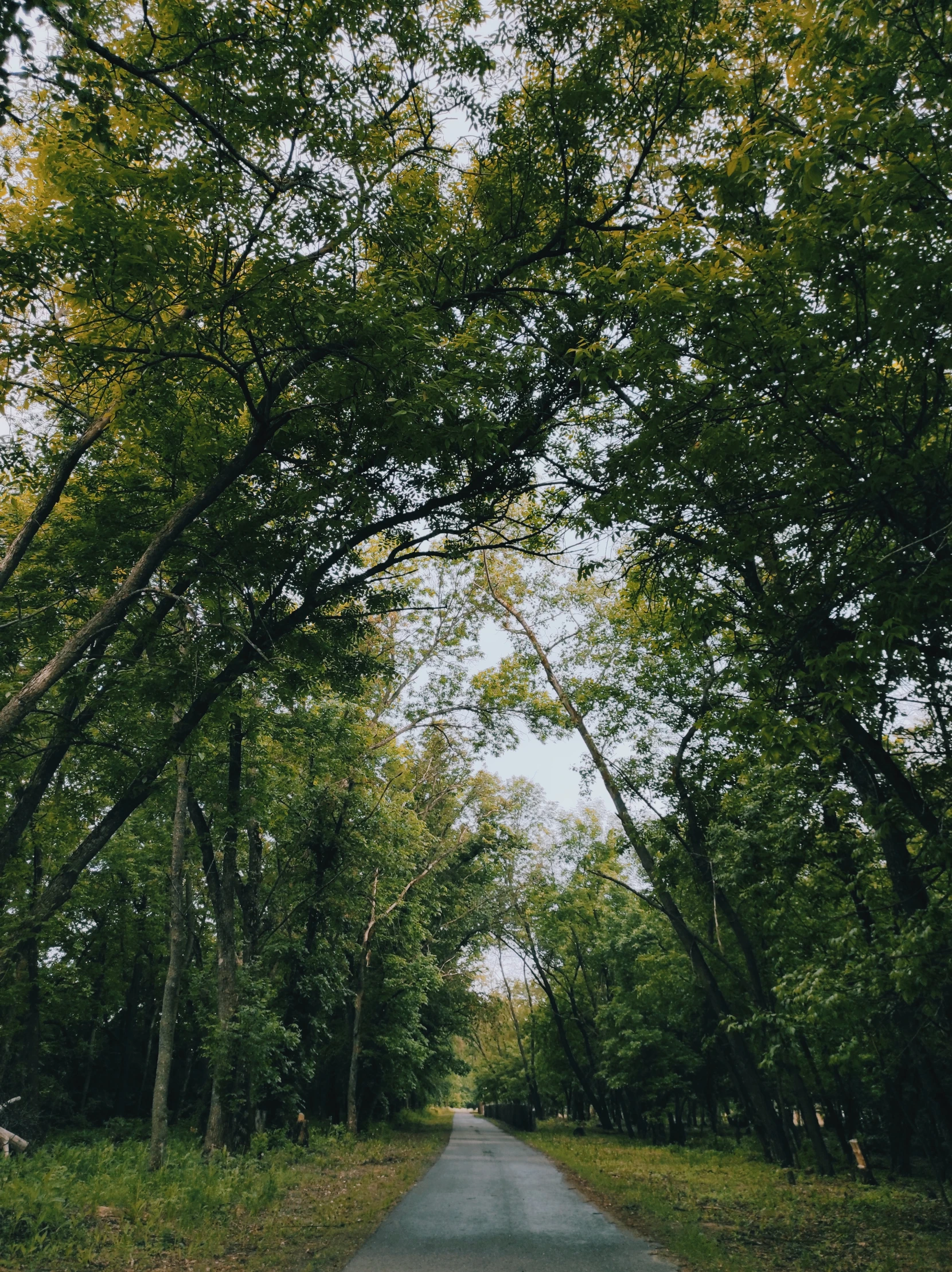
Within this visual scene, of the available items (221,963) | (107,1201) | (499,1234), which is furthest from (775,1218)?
(221,963)

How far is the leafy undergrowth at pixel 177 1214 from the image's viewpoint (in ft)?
19.9

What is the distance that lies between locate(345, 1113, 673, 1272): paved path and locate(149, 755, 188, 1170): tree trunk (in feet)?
13.2

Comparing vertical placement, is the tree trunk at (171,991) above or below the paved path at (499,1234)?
above

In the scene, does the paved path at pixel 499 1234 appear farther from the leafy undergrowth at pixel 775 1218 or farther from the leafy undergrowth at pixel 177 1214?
the leafy undergrowth at pixel 775 1218

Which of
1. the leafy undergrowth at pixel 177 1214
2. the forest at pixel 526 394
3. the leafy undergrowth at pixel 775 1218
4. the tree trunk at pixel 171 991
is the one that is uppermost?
the forest at pixel 526 394

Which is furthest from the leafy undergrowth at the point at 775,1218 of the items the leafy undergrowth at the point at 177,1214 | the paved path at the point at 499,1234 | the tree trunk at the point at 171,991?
the tree trunk at the point at 171,991

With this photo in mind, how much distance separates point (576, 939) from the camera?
3216 cm

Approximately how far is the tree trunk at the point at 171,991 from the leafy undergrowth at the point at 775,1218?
6824 millimetres

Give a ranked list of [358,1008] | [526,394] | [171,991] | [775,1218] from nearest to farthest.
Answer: [526,394] < [775,1218] < [171,991] < [358,1008]

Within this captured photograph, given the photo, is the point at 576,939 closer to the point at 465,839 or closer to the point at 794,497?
the point at 465,839

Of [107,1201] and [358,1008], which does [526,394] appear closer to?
[107,1201]

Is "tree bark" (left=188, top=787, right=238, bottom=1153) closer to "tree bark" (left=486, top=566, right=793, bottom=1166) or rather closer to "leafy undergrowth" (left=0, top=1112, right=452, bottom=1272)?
"leafy undergrowth" (left=0, top=1112, right=452, bottom=1272)

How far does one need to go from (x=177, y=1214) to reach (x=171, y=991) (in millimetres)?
4871

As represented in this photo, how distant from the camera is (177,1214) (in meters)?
7.37
